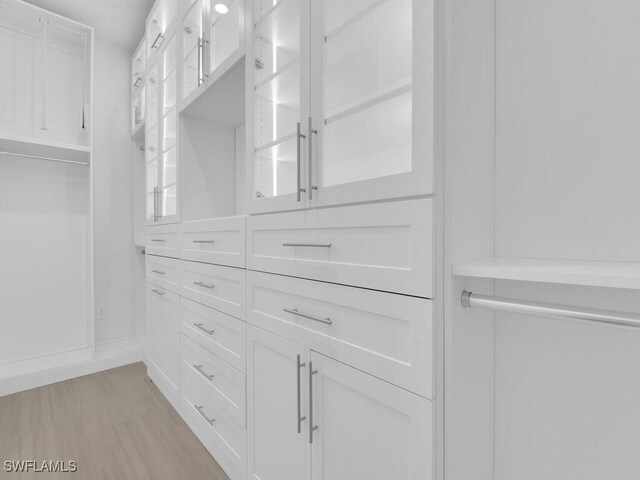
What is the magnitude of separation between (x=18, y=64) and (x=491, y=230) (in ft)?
11.7

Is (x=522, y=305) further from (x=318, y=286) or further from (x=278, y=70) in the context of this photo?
(x=278, y=70)

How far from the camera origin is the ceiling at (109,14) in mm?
2525

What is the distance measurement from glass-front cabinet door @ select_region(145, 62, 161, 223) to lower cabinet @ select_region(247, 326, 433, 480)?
1.61 meters

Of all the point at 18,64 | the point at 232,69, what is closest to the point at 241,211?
the point at 232,69

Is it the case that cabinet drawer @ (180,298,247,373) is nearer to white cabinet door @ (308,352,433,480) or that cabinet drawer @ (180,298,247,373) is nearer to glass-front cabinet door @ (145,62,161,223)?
white cabinet door @ (308,352,433,480)

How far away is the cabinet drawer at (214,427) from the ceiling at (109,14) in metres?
2.80

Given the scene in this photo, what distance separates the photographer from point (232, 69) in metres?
1.46

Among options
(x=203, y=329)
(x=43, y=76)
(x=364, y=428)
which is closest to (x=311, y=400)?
(x=364, y=428)

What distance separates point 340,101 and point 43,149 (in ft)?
8.73

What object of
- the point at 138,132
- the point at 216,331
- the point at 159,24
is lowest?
the point at 216,331

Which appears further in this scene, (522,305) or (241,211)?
(241,211)

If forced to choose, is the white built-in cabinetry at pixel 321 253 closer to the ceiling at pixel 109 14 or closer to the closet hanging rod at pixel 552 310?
the closet hanging rod at pixel 552 310

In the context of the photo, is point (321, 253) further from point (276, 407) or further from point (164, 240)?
point (164, 240)

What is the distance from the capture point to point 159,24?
92.4 inches
